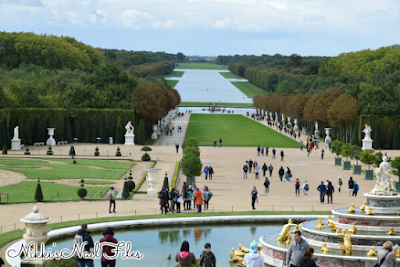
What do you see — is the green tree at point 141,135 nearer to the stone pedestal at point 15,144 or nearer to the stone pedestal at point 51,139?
the stone pedestal at point 51,139

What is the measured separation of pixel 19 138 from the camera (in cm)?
5816

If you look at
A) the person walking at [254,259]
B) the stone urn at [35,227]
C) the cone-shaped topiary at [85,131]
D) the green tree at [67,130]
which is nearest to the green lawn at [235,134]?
the cone-shaped topiary at [85,131]

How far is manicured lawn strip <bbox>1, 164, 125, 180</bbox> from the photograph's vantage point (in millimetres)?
37431

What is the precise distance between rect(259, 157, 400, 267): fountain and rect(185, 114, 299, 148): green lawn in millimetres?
45494

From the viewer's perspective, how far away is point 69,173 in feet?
128

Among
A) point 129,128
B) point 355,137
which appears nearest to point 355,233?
point 129,128

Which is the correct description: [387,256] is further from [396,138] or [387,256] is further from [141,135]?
[396,138]

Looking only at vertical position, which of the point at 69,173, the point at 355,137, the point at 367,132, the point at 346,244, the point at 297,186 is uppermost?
the point at 367,132

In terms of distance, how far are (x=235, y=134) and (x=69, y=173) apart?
42.5 metres

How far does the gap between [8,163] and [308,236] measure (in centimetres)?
3023

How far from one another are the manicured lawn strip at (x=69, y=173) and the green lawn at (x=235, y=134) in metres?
26.0

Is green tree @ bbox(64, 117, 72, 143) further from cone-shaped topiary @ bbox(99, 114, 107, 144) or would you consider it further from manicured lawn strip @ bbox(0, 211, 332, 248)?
manicured lawn strip @ bbox(0, 211, 332, 248)

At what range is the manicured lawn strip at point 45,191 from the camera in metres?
29.6

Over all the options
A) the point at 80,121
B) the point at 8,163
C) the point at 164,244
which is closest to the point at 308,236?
the point at 164,244
